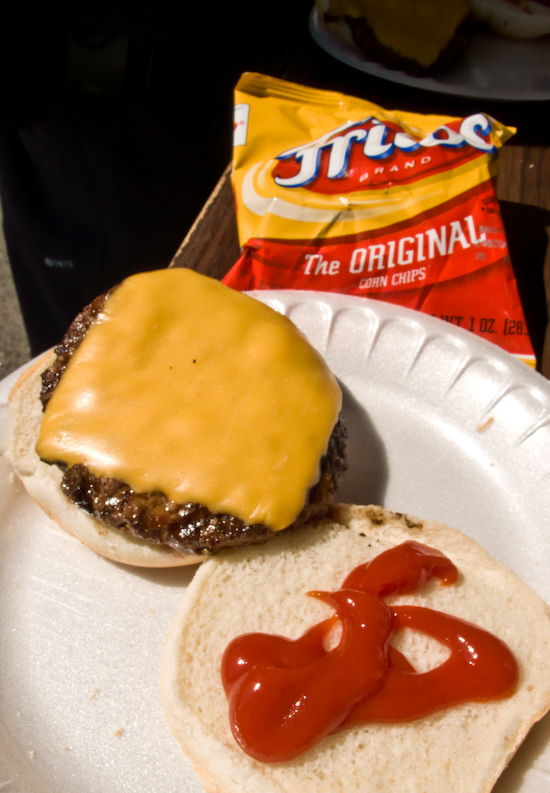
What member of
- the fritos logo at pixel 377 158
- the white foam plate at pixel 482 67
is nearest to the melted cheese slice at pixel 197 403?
the fritos logo at pixel 377 158

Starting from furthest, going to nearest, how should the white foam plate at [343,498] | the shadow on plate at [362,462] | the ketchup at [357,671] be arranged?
the shadow on plate at [362,462], the white foam plate at [343,498], the ketchup at [357,671]

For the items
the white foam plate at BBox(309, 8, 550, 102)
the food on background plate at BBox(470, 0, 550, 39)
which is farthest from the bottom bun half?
the food on background plate at BBox(470, 0, 550, 39)

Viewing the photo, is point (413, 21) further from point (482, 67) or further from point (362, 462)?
point (362, 462)

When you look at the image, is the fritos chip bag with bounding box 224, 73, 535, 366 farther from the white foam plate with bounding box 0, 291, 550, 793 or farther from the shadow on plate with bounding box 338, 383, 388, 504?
the shadow on plate with bounding box 338, 383, 388, 504

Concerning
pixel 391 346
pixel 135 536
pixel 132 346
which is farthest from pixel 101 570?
pixel 391 346

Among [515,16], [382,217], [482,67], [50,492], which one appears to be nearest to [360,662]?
[50,492]

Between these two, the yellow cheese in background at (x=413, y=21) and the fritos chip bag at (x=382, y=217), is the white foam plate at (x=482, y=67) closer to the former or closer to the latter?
the yellow cheese in background at (x=413, y=21)
